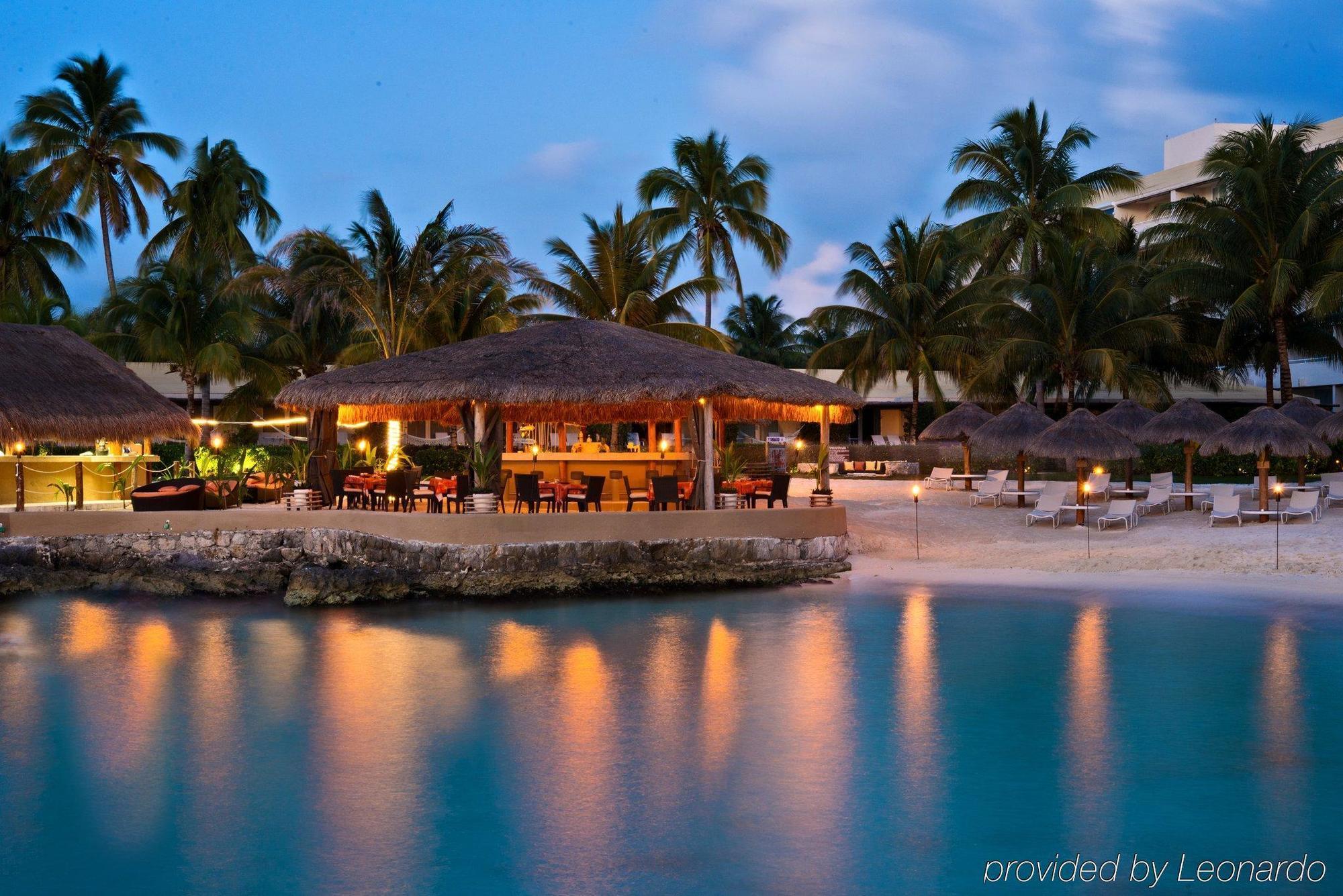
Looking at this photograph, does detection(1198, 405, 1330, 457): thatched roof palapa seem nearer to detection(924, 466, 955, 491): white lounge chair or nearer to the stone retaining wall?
the stone retaining wall

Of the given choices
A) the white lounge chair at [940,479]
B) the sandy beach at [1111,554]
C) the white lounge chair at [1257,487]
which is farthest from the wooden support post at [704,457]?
the white lounge chair at [1257,487]

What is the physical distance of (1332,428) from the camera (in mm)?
21938

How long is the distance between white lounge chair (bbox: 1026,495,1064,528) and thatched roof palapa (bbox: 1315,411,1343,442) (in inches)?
202

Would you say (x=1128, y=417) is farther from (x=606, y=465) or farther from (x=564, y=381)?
(x=564, y=381)

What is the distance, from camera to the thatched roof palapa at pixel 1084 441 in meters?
21.2

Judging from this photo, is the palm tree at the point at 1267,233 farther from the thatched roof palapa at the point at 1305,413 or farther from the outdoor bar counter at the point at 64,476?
the outdoor bar counter at the point at 64,476

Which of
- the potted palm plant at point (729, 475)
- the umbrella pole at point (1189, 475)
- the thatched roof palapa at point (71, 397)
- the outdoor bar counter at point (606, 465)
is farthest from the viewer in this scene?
the umbrella pole at point (1189, 475)

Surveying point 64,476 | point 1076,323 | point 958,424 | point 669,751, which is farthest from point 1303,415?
point 64,476

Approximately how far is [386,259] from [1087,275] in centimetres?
1709

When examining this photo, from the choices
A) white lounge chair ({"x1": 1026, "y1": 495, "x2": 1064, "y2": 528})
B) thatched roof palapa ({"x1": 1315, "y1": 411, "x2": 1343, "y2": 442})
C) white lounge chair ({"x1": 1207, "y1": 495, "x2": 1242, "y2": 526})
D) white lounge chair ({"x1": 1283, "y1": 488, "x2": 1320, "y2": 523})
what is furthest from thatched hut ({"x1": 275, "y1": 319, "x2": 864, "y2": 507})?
thatched roof palapa ({"x1": 1315, "y1": 411, "x2": 1343, "y2": 442})

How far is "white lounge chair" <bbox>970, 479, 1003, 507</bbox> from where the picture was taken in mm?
24109

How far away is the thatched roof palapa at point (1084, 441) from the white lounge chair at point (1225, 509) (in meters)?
1.86

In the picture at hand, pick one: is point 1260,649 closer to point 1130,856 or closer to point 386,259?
point 1130,856

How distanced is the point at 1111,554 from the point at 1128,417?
23.2 feet
